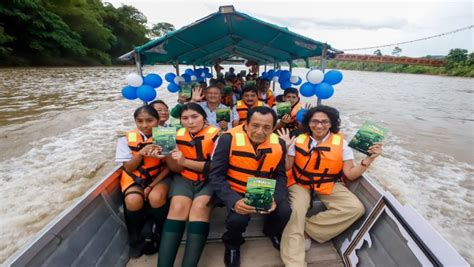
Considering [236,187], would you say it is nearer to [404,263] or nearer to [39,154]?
[404,263]

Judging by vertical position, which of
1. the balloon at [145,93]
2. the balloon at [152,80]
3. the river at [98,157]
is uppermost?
the balloon at [152,80]

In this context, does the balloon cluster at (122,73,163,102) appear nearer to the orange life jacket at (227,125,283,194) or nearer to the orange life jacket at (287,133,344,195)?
the orange life jacket at (227,125,283,194)

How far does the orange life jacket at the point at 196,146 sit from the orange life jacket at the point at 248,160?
292 mm

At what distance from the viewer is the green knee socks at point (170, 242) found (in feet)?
5.50

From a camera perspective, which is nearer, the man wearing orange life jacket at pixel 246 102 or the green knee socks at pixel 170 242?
the green knee socks at pixel 170 242

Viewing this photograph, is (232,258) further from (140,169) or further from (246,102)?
(246,102)

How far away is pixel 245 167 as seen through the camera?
6.05ft

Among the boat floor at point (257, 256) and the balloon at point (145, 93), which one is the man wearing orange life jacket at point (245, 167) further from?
the balloon at point (145, 93)

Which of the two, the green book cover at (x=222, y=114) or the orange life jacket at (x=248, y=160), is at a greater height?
the green book cover at (x=222, y=114)

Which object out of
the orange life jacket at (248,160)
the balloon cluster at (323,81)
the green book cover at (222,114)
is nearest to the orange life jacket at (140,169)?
the orange life jacket at (248,160)

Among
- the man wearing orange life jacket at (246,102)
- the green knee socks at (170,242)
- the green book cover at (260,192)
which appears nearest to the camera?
the green book cover at (260,192)

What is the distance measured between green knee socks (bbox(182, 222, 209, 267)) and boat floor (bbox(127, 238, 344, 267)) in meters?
0.28

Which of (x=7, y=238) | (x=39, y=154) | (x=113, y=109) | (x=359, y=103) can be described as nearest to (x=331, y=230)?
(x=7, y=238)

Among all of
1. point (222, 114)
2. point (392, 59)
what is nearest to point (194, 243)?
point (222, 114)
